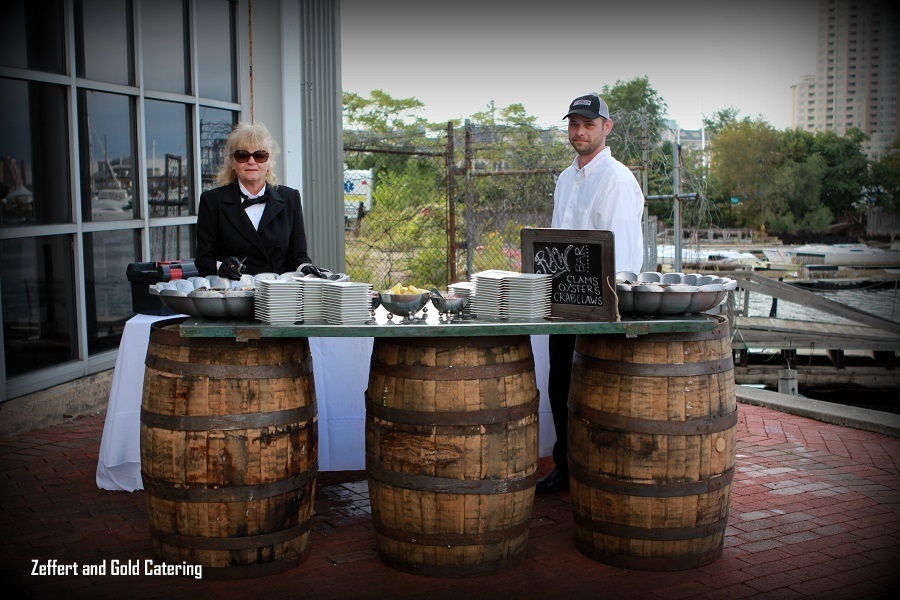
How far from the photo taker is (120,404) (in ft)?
15.8

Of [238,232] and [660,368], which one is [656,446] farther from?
[238,232]

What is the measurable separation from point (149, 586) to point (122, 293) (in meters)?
3.43

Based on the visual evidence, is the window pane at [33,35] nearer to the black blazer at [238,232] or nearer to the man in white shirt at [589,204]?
the black blazer at [238,232]

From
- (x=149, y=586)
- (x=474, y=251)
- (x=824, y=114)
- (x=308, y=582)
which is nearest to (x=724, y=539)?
(x=308, y=582)

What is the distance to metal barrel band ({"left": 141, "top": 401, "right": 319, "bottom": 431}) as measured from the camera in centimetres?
362

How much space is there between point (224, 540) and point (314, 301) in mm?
1079

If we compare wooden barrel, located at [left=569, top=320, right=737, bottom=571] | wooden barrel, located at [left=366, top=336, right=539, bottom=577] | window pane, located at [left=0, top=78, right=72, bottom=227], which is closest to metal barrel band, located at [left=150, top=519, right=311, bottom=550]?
wooden barrel, located at [left=366, top=336, right=539, bottom=577]

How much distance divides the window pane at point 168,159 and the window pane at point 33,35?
0.96m

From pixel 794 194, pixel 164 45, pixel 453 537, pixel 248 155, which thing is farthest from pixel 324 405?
pixel 794 194

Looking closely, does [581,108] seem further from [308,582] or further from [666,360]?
[308,582]

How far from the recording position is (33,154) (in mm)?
5750

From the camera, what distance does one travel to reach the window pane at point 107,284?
20.6 feet

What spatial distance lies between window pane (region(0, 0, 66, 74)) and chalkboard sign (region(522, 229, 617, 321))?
369 cm

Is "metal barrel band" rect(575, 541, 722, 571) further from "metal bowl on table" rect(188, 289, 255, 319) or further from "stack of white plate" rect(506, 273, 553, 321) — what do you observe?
"metal bowl on table" rect(188, 289, 255, 319)
